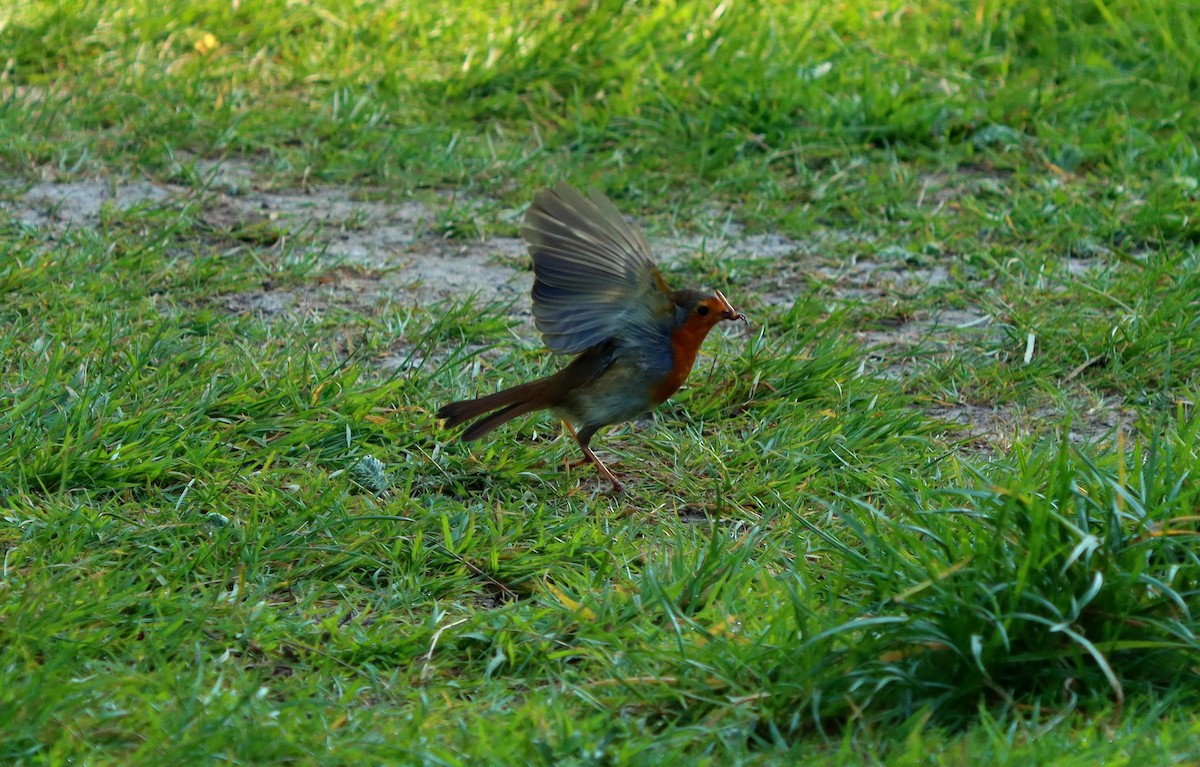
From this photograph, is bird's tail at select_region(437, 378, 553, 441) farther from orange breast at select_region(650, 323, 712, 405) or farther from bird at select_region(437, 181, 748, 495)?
orange breast at select_region(650, 323, 712, 405)

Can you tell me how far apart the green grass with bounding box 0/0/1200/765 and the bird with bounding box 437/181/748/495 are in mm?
226

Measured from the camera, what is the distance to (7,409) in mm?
4156

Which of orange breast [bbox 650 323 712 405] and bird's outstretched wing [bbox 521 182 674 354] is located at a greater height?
bird's outstretched wing [bbox 521 182 674 354]

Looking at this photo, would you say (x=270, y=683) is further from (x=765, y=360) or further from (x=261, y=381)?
(x=765, y=360)

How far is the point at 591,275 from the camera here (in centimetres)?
426

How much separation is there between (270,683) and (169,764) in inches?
17.4

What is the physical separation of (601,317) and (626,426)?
1.90 ft

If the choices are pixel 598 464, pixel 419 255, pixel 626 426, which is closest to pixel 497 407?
pixel 598 464

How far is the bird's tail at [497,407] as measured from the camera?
4180 millimetres

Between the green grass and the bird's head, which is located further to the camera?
the bird's head

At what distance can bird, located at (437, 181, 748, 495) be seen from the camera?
13.9ft

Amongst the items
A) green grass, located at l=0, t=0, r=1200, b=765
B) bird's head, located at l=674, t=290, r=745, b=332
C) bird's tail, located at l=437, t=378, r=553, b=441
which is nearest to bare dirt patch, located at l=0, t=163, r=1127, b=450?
green grass, located at l=0, t=0, r=1200, b=765

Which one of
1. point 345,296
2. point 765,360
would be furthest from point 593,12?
point 765,360

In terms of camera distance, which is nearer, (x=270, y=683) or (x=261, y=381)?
(x=270, y=683)
